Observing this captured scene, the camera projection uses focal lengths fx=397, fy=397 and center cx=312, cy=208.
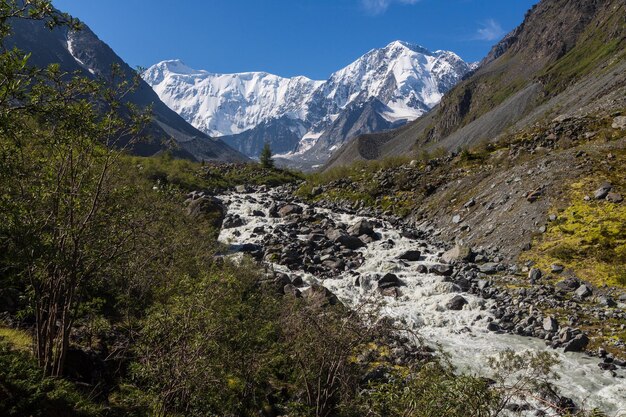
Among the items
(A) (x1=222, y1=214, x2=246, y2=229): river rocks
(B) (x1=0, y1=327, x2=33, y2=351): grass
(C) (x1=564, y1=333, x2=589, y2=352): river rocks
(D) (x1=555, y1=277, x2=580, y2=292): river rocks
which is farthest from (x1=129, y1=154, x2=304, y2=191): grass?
(C) (x1=564, y1=333, x2=589, y2=352): river rocks

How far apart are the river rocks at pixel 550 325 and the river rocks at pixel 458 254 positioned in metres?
9.50

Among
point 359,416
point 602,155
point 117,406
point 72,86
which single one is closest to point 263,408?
point 359,416

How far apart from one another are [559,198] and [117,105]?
95.2 ft

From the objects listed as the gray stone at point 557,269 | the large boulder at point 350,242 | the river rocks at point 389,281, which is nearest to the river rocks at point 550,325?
the gray stone at point 557,269

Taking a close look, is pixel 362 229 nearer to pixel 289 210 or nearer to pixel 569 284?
pixel 289 210

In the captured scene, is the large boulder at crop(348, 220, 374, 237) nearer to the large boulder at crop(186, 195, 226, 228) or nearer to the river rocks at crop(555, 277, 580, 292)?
the large boulder at crop(186, 195, 226, 228)

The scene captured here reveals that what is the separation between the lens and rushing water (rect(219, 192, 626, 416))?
14.0m

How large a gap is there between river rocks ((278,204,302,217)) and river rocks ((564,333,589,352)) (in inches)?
1367

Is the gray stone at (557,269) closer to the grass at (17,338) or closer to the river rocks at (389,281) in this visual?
the river rocks at (389,281)

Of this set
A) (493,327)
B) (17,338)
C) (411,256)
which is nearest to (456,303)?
(493,327)

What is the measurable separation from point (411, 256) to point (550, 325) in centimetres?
1284

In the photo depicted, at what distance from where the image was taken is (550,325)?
1791 centimetres

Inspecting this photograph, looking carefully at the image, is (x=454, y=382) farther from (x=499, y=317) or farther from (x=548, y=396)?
(x=499, y=317)

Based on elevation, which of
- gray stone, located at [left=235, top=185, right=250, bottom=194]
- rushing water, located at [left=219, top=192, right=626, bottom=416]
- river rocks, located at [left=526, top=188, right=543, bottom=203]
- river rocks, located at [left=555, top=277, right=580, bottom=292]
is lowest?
rushing water, located at [left=219, top=192, right=626, bottom=416]
